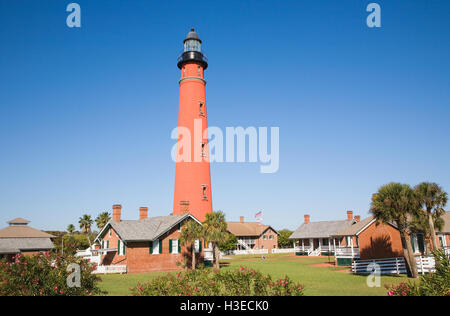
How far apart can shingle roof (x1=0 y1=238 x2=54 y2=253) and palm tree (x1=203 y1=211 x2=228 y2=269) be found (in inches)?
992

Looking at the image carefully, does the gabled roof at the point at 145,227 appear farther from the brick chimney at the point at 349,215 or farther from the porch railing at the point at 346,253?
the brick chimney at the point at 349,215

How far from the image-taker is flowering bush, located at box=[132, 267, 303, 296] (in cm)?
1097

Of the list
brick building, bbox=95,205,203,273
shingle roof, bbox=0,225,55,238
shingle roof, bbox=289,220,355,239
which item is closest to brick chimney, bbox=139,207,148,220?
brick building, bbox=95,205,203,273

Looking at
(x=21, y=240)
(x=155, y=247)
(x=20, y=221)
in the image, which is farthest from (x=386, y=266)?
(x=20, y=221)

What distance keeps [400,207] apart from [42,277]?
20636 millimetres

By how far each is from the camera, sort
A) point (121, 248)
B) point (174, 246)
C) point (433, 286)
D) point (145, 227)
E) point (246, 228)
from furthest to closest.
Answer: point (246, 228) < point (145, 227) < point (174, 246) < point (121, 248) < point (433, 286)

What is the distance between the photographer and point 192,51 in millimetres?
38938

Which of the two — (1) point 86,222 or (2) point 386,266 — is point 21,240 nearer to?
(1) point 86,222

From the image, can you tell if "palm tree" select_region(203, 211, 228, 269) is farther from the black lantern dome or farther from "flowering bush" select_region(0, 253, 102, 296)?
the black lantern dome
